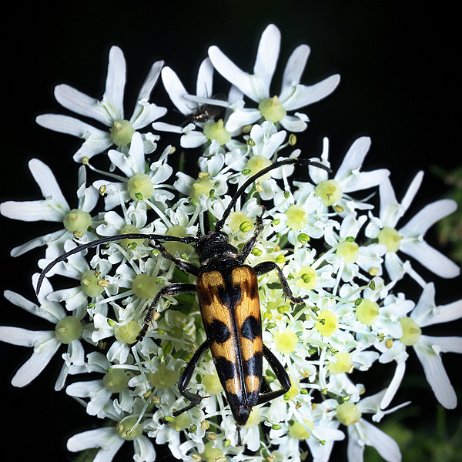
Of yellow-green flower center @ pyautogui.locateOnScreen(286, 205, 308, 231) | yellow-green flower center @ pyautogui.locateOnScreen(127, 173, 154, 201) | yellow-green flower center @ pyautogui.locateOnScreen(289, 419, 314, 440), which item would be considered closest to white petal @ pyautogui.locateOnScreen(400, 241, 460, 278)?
yellow-green flower center @ pyautogui.locateOnScreen(286, 205, 308, 231)

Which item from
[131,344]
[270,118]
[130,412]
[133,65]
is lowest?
[130,412]

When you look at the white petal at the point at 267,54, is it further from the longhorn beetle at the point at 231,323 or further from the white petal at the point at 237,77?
the longhorn beetle at the point at 231,323

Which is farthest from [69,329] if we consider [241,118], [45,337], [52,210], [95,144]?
[241,118]

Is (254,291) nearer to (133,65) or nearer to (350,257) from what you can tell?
(350,257)

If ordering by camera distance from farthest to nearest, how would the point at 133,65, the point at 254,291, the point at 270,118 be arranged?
the point at 133,65 < the point at 270,118 < the point at 254,291

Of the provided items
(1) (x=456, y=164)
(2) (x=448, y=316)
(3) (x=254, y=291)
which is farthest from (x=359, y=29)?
(3) (x=254, y=291)

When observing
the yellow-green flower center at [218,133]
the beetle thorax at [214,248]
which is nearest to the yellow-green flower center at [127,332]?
the beetle thorax at [214,248]
